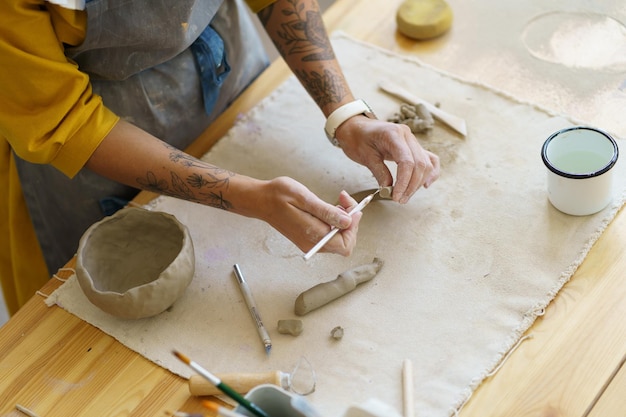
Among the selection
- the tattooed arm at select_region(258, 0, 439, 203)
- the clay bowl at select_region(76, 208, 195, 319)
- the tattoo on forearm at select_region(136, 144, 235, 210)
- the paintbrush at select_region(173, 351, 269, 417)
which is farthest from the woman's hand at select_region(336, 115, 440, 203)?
the paintbrush at select_region(173, 351, 269, 417)

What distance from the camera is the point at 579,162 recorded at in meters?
1.19

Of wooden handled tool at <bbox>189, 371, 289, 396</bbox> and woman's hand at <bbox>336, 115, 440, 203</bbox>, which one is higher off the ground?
woman's hand at <bbox>336, 115, 440, 203</bbox>

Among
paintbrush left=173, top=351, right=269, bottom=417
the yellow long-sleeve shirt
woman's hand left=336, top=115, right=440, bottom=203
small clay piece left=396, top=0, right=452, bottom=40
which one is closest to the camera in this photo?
paintbrush left=173, top=351, right=269, bottom=417

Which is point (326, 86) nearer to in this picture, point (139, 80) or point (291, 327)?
point (139, 80)

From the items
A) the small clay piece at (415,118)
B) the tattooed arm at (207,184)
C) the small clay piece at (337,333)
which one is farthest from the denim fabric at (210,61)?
the small clay piece at (337,333)

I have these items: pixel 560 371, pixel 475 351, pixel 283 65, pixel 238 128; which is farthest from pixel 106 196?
pixel 560 371

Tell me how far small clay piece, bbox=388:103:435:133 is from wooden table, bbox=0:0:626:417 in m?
0.36

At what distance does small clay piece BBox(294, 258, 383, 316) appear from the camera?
1119 millimetres

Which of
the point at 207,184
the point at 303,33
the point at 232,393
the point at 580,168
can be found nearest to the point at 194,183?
the point at 207,184

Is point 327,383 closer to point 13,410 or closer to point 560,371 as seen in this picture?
point 560,371

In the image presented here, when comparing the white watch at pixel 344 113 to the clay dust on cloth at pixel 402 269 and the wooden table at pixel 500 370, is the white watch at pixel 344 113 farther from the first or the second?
the wooden table at pixel 500 370

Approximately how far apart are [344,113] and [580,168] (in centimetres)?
39

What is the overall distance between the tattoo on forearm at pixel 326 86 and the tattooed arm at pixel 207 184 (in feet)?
0.81

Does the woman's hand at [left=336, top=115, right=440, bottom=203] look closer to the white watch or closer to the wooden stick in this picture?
the white watch
